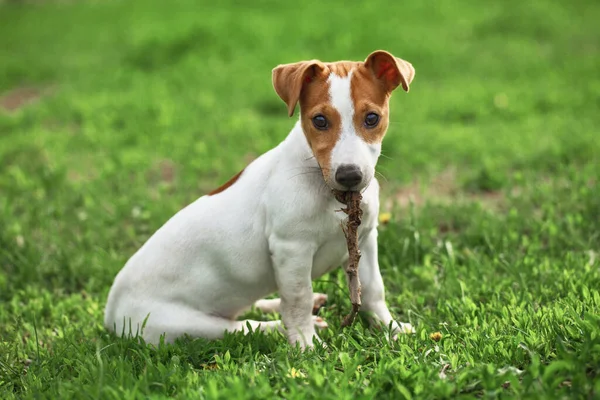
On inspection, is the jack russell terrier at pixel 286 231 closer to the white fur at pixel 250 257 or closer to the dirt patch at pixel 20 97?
the white fur at pixel 250 257

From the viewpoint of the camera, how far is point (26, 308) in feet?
14.5

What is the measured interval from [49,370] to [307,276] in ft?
4.41

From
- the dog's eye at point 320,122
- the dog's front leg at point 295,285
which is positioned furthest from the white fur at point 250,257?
the dog's eye at point 320,122

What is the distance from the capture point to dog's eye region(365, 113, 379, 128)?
10.2 feet

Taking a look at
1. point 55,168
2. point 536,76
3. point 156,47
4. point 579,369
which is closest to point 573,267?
point 579,369

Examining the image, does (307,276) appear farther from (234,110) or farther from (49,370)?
(234,110)

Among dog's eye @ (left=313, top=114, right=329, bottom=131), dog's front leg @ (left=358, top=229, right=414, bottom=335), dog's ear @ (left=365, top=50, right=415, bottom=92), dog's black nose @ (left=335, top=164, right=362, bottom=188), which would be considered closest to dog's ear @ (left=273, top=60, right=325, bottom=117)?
dog's eye @ (left=313, top=114, right=329, bottom=131)

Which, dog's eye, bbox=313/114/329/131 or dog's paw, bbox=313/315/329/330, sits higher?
dog's eye, bbox=313/114/329/131

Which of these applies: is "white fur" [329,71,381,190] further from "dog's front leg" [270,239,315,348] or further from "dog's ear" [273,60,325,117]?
"dog's front leg" [270,239,315,348]

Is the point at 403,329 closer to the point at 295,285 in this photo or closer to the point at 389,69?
the point at 295,285

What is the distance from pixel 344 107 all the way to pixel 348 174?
32 centimetres

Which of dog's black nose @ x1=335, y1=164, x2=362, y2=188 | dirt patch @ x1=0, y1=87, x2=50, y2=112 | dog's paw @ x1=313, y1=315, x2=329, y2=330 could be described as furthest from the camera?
dirt patch @ x1=0, y1=87, x2=50, y2=112

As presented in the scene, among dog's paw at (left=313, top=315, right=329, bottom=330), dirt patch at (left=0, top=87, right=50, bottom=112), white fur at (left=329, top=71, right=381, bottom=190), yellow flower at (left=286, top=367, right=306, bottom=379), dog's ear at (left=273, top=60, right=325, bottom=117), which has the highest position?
dog's ear at (left=273, top=60, right=325, bottom=117)

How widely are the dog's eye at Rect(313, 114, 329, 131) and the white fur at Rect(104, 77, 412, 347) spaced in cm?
23
